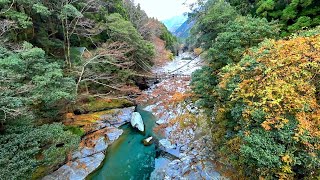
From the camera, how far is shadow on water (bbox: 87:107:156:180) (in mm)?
9531

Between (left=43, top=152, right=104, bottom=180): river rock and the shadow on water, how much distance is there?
0.27 metres

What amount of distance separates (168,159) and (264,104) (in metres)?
6.43

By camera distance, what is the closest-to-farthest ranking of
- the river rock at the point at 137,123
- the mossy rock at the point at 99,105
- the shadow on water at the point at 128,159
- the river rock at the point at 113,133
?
the shadow on water at the point at 128,159
the river rock at the point at 113,133
the river rock at the point at 137,123
the mossy rock at the point at 99,105

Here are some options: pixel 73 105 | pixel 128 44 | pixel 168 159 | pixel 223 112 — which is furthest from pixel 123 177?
pixel 128 44

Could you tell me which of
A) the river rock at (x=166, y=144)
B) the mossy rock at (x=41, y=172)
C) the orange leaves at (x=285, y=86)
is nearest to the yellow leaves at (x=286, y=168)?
the orange leaves at (x=285, y=86)

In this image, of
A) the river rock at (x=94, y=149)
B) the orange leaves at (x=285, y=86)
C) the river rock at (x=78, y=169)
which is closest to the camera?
the orange leaves at (x=285, y=86)

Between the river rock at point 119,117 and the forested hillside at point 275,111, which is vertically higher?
the forested hillside at point 275,111

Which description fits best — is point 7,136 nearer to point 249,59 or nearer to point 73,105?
point 73,105

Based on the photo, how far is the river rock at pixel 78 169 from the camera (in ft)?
28.9

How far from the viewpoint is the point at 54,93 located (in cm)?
937

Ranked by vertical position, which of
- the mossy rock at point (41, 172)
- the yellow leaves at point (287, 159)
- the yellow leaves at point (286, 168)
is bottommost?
the yellow leaves at point (286, 168)

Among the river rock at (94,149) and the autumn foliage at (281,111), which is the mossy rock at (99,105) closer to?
the river rock at (94,149)

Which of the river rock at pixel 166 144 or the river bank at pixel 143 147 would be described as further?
the river rock at pixel 166 144

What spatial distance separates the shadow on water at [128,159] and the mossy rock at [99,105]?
2751 mm
